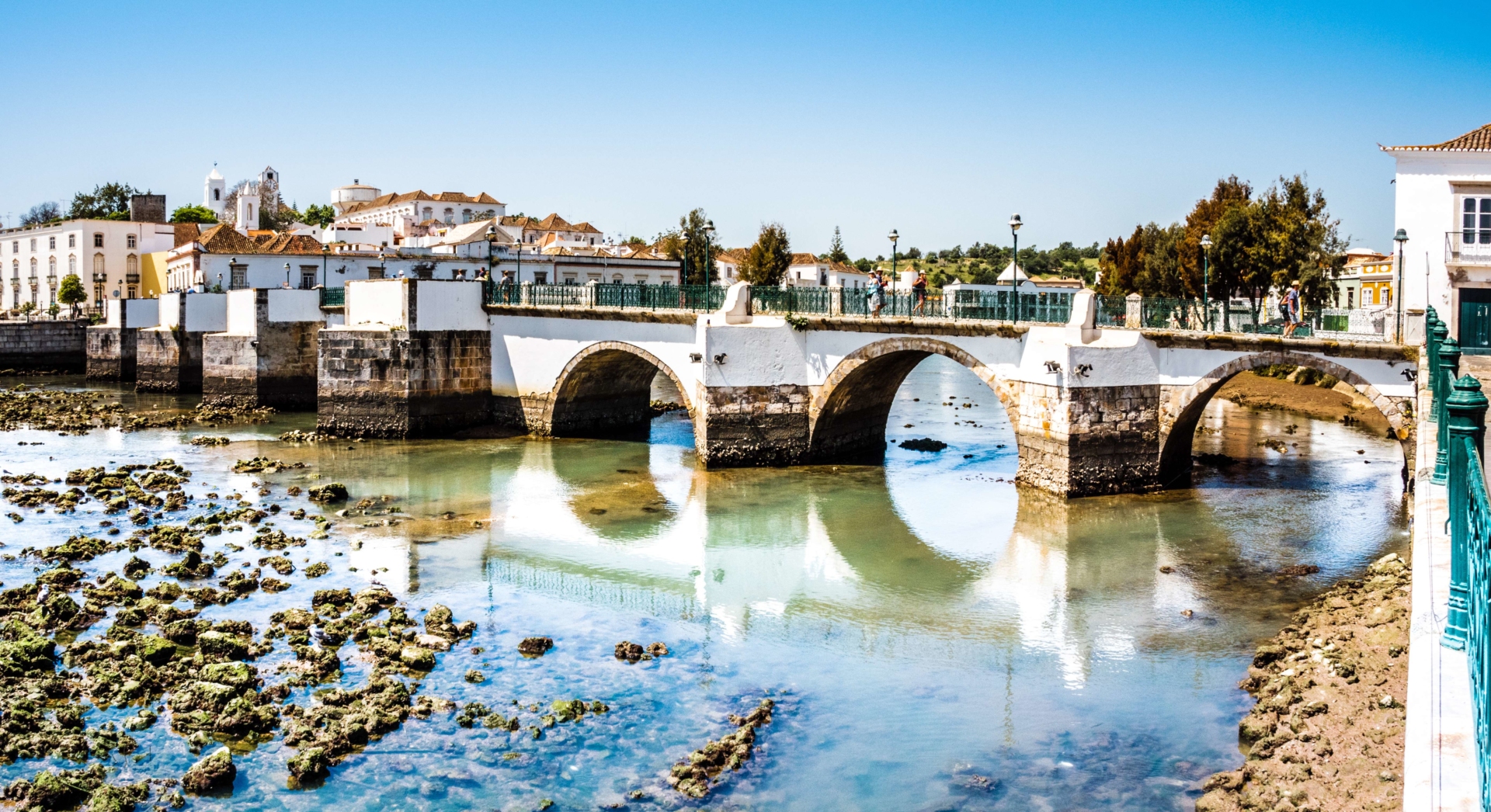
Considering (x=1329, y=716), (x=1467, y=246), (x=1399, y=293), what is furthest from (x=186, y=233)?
(x=1329, y=716)

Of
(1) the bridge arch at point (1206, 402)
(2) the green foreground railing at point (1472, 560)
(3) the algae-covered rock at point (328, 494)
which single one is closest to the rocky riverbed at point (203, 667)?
(3) the algae-covered rock at point (328, 494)

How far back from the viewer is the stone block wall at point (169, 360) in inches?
1535

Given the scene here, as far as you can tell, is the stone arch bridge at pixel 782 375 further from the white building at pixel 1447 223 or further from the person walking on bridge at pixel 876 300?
the white building at pixel 1447 223

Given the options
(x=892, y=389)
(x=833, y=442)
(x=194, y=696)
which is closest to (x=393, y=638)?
(x=194, y=696)

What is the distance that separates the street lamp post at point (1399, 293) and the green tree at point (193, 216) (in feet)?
242

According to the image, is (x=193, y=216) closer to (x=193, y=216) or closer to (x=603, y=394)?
(x=193, y=216)

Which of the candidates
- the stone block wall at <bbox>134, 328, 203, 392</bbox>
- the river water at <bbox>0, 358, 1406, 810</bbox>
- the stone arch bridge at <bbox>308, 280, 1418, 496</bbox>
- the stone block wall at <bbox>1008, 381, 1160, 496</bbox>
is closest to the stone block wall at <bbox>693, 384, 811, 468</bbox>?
the stone arch bridge at <bbox>308, 280, 1418, 496</bbox>

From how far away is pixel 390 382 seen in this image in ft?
91.7

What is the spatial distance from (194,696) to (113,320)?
1519 inches

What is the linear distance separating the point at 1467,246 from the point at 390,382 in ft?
75.0

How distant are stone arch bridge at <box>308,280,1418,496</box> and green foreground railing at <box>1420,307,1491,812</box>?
48.7 ft

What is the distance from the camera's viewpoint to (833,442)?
24844 millimetres

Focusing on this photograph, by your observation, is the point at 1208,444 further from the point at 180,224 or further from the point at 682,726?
the point at 180,224

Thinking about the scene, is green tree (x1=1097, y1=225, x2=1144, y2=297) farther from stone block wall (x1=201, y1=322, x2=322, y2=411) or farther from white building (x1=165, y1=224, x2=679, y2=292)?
stone block wall (x1=201, y1=322, x2=322, y2=411)
